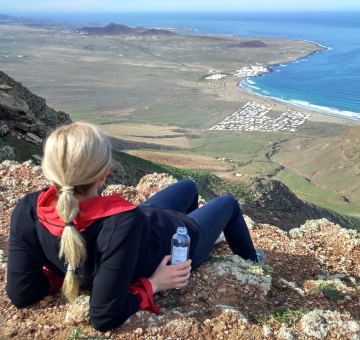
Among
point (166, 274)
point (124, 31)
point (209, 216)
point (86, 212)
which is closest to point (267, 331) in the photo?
point (166, 274)

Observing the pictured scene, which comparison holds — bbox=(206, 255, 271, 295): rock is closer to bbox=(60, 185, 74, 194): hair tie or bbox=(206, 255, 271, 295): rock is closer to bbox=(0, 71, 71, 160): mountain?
bbox=(60, 185, 74, 194): hair tie

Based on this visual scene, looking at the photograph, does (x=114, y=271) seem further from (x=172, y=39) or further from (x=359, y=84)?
(x=172, y=39)

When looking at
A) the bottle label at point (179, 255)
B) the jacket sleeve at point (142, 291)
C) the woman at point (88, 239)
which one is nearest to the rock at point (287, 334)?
the woman at point (88, 239)

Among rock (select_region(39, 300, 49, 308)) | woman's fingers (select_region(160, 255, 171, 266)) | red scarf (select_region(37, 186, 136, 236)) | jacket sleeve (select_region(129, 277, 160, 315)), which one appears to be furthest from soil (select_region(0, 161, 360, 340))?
red scarf (select_region(37, 186, 136, 236))

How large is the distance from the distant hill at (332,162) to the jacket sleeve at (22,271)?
1056 inches

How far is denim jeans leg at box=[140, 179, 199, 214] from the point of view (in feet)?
12.0

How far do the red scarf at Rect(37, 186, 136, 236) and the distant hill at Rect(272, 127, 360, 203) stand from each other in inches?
1062

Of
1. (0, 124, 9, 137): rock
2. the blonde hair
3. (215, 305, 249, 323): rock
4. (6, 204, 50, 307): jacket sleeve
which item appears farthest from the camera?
(0, 124, 9, 137): rock

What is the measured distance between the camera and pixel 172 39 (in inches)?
5517

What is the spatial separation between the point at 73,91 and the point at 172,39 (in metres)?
84.9

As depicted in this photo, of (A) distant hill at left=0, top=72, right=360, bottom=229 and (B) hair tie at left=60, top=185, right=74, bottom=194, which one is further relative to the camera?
(A) distant hill at left=0, top=72, right=360, bottom=229

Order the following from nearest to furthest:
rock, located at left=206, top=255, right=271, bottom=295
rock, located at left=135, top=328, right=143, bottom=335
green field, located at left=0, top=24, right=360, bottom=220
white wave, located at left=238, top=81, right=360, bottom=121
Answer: rock, located at left=135, top=328, right=143, bottom=335, rock, located at left=206, top=255, right=271, bottom=295, green field, located at left=0, top=24, right=360, bottom=220, white wave, located at left=238, top=81, right=360, bottom=121

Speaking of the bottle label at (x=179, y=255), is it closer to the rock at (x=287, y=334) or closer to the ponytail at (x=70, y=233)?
the ponytail at (x=70, y=233)

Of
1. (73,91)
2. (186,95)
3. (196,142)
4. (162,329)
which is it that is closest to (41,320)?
(162,329)
